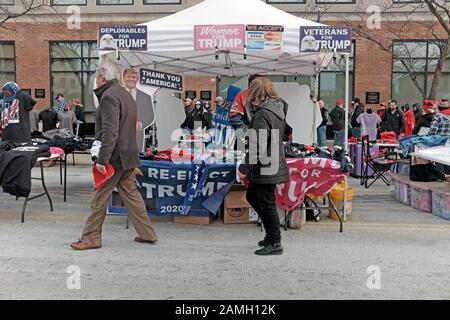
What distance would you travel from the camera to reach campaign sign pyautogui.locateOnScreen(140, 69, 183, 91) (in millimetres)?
9859

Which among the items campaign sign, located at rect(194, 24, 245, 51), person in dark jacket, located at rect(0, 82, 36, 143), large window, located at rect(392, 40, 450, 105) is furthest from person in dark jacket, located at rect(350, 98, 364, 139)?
person in dark jacket, located at rect(0, 82, 36, 143)

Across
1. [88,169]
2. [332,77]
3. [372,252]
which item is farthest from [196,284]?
[332,77]

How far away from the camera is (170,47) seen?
7.91 meters

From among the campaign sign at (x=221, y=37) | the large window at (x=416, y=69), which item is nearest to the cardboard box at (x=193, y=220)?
the campaign sign at (x=221, y=37)

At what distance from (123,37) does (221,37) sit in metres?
1.45

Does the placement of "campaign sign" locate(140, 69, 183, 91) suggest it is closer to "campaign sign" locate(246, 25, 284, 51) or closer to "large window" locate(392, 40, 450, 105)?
"campaign sign" locate(246, 25, 284, 51)

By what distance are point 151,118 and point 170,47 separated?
7.56 ft

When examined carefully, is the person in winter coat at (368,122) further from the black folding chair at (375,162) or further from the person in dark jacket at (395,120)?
the black folding chair at (375,162)

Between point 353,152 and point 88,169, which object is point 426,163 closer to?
point 353,152

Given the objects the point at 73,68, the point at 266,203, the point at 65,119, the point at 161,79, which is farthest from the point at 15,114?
the point at 73,68

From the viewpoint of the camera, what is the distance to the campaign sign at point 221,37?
7.77 meters

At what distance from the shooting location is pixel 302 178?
6980 mm

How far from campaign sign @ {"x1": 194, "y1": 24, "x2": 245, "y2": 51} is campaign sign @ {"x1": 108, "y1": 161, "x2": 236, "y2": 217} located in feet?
6.14

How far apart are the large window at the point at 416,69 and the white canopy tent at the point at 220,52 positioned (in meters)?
10.5
